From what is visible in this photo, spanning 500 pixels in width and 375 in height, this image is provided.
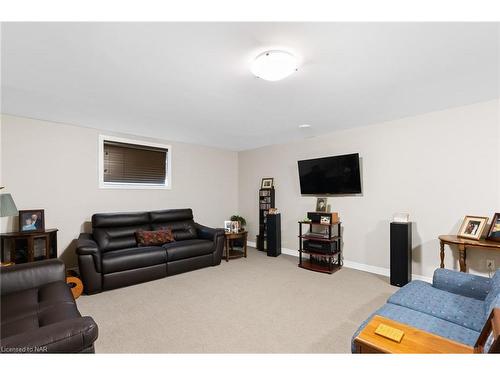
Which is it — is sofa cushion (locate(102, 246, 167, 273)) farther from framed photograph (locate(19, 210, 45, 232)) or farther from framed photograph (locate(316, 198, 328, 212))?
framed photograph (locate(316, 198, 328, 212))

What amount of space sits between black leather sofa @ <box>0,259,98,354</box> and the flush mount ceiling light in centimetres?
203

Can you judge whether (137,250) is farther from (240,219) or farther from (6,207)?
(240,219)

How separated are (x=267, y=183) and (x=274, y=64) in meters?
3.61

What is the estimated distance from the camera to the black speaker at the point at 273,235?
4.76 meters

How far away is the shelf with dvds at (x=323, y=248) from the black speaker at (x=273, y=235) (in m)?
0.61

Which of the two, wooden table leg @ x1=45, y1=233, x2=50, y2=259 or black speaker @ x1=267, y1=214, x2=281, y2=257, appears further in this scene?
black speaker @ x1=267, y1=214, x2=281, y2=257

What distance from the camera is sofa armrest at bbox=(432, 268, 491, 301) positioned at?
1.94 metres

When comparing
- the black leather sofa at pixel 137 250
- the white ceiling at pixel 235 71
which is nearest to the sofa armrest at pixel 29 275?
the black leather sofa at pixel 137 250

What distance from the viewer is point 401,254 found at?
3.17 meters

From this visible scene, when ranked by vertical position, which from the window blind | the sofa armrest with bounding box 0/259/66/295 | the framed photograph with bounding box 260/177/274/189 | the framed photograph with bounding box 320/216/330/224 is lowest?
the sofa armrest with bounding box 0/259/66/295

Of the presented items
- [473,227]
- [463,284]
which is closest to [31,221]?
[463,284]

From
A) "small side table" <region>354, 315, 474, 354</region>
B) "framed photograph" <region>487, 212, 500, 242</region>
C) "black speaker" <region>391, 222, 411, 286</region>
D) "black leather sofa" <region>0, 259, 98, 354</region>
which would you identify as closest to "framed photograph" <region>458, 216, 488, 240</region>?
"framed photograph" <region>487, 212, 500, 242</region>
